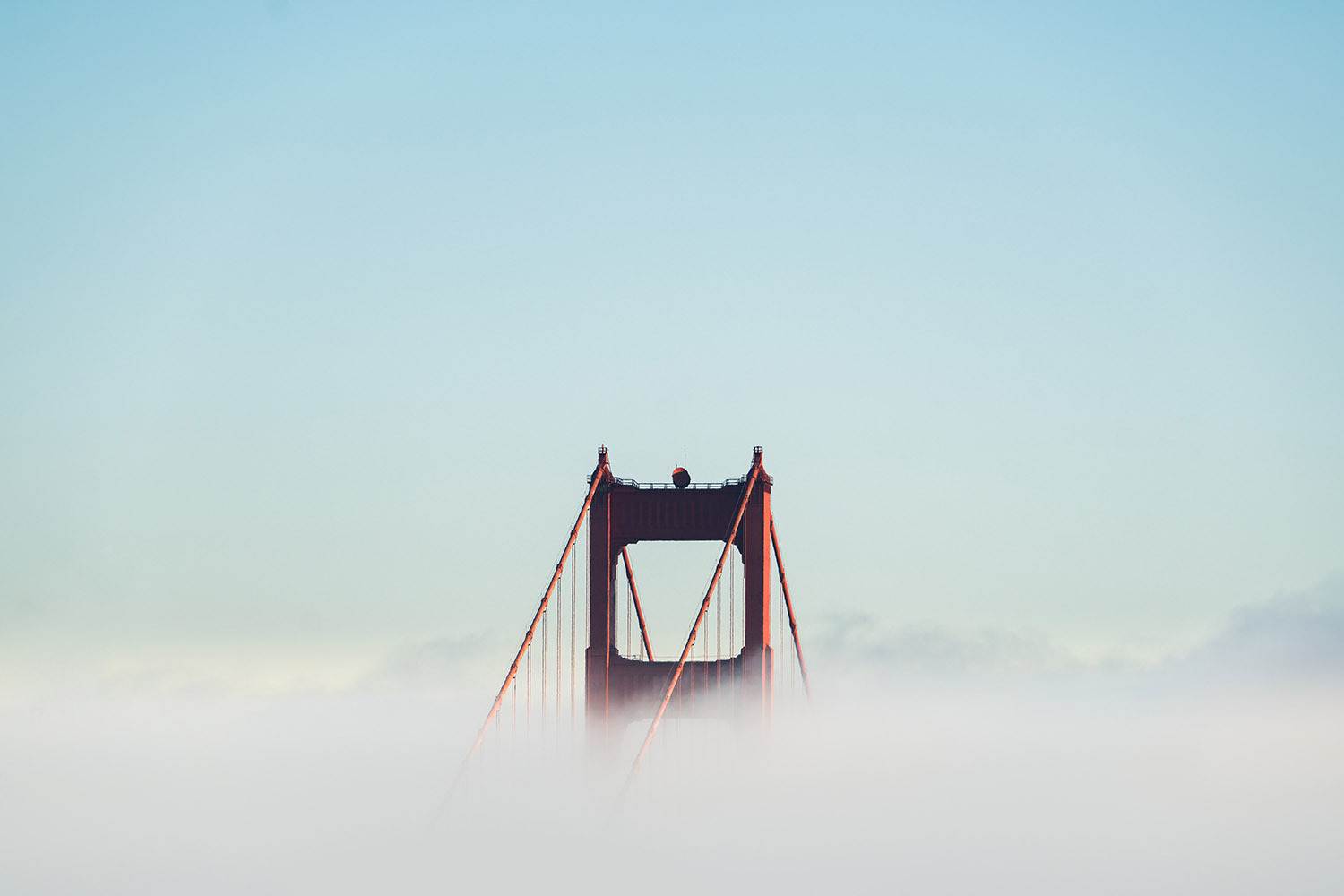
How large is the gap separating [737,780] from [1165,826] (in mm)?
51774

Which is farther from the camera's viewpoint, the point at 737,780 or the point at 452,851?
the point at 452,851

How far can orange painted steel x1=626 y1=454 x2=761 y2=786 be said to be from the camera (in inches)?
3046

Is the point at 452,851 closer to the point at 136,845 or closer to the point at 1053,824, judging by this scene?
the point at 136,845

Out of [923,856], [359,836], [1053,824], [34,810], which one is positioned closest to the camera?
[359,836]

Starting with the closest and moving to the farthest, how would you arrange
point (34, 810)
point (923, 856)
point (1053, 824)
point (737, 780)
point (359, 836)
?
point (737, 780)
point (359, 836)
point (923, 856)
point (1053, 824)
point (34, 810)

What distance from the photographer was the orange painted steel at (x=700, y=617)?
77375 millimetres

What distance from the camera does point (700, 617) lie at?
82.6m

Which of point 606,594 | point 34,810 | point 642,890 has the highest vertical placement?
point 34,810

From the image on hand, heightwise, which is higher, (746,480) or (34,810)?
(34,810)

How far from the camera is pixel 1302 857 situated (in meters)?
132

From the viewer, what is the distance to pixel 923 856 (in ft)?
377

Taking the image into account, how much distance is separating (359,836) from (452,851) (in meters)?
11.1

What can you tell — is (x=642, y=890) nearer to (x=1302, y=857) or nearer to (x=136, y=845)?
(x=136, y=845)

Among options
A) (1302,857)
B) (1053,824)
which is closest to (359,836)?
(1053,824)
